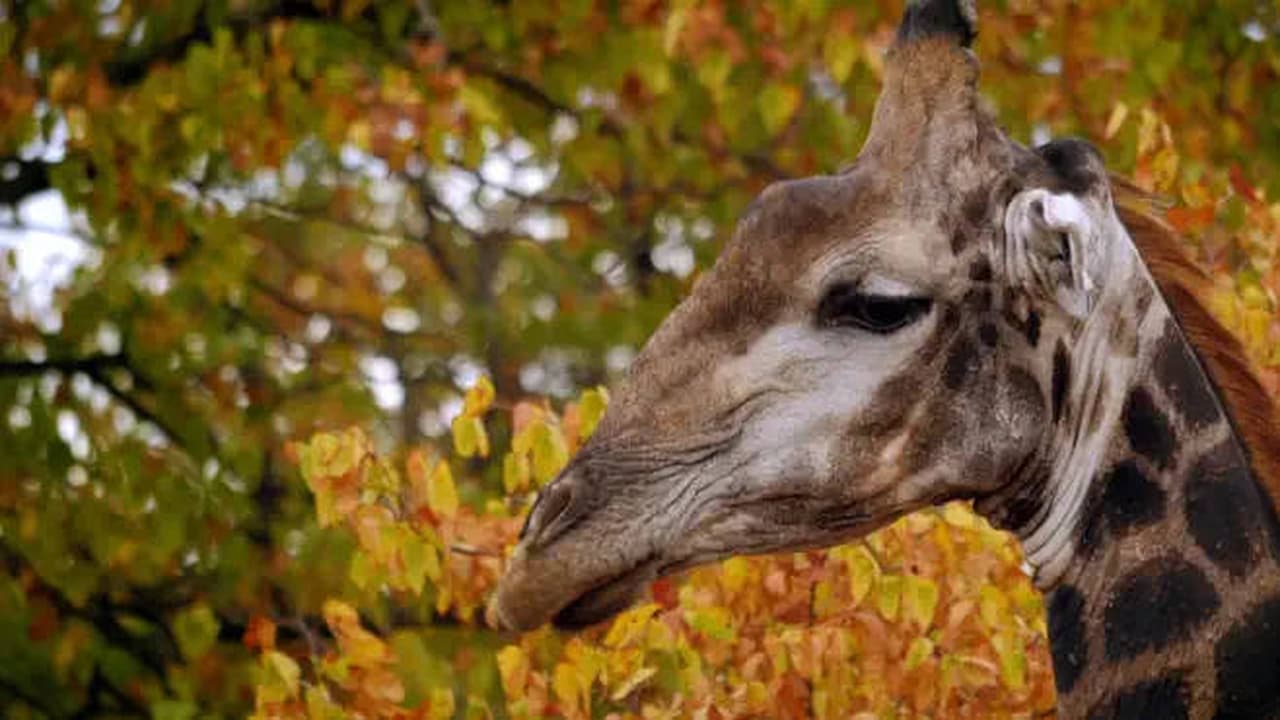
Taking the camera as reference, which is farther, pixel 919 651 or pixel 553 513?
pixel 919 651

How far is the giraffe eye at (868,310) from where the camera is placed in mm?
4113

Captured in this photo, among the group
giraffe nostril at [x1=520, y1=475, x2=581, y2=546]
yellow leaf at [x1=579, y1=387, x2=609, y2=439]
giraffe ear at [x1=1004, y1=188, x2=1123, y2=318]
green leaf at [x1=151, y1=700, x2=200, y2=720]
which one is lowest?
green leaf at [x1=151, y1=700, x2=200, y2=720]

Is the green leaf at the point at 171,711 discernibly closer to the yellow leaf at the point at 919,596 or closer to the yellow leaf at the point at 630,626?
the yellow leaf at the point at 630,626

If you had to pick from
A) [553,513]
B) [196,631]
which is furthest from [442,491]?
[196,631]

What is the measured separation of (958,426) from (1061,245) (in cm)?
33

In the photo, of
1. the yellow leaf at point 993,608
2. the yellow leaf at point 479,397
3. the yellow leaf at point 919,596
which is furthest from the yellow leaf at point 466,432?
the yellow leaf at point 993,608

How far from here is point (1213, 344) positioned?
4195 millimetres

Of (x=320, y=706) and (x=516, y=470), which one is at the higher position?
(x=516, y=470)

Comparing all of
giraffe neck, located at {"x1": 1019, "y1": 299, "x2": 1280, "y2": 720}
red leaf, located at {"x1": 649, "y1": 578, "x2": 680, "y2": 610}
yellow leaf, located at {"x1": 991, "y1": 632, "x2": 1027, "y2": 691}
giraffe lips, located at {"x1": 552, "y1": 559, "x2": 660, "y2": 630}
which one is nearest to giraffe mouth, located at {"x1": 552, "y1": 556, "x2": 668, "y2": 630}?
giraffe lips, located at {"x1": 552, "y1": 559, "x2": 660, "y2": 630}

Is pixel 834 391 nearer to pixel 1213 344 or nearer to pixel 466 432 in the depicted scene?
pixel 1213 344

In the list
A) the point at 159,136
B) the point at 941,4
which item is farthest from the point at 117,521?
the point at 941,4

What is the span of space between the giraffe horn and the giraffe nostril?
1.02 metres

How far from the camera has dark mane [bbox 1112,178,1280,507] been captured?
4.12 meters

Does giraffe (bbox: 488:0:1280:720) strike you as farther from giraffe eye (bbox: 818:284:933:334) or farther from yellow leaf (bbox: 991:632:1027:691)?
yellow leaf (bbox: 991:632:1027:691)
